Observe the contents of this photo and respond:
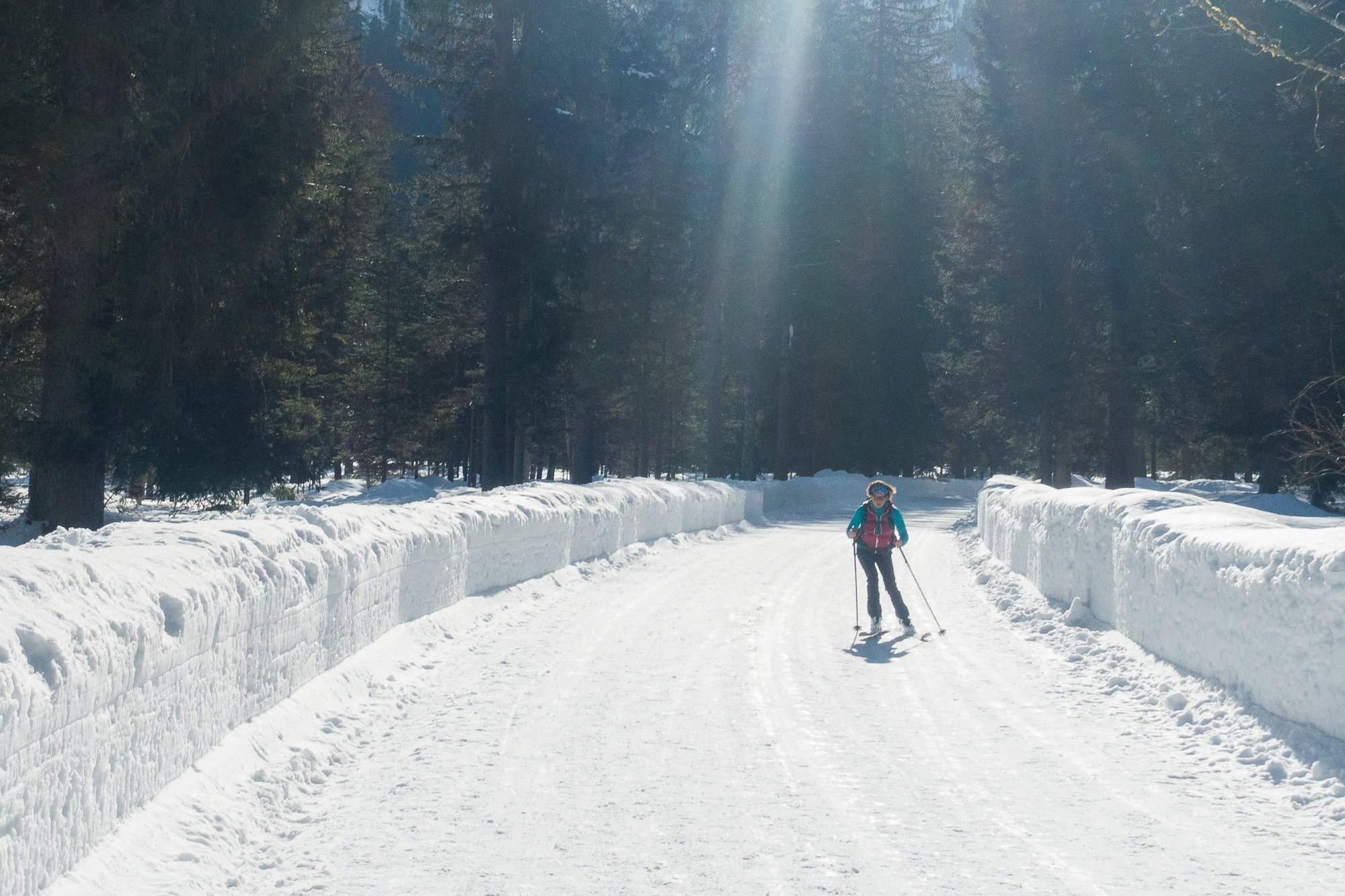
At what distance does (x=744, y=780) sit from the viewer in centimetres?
593

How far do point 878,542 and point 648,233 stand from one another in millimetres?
24886

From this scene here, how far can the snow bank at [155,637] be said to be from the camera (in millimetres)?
3764

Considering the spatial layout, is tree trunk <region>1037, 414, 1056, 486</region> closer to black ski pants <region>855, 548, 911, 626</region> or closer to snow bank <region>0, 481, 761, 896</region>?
black ski pants <region>855, 548, 911, 626</region>

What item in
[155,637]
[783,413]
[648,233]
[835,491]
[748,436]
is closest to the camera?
[155,637]

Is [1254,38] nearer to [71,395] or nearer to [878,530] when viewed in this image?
[878,530]

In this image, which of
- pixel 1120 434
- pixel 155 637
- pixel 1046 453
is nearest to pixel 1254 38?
pixel 155 637

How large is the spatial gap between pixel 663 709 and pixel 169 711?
356 centimetres

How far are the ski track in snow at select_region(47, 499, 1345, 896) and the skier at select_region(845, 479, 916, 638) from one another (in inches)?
34.0

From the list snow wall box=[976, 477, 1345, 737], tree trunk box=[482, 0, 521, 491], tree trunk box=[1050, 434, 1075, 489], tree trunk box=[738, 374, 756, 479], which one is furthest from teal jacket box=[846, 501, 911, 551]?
tree trunk box=[738, 374, 756, 479]

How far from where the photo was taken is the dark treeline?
48.9 feet

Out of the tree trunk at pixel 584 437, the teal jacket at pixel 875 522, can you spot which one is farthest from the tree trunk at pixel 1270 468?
the teal jacket at pixel 875 522

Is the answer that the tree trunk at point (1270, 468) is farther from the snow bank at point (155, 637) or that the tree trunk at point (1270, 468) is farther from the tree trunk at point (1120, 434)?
the snow bank at point (155, 637)

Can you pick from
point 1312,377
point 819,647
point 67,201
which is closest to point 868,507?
point 819,647

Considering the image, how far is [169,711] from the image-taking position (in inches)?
197
